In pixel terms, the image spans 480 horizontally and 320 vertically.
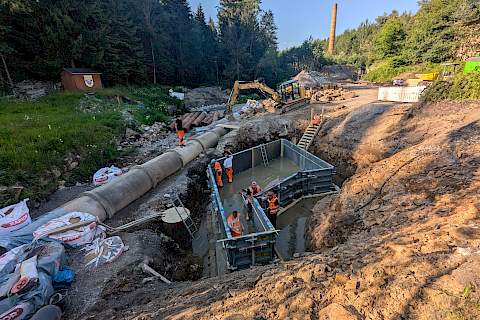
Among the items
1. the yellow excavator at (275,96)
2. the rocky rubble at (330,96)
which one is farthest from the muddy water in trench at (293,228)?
the rocky rubble at (330,96)

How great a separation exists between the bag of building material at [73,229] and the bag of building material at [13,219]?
0.77 meters

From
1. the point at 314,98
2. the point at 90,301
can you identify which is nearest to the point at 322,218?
the point at 90,301

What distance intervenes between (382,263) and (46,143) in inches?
500

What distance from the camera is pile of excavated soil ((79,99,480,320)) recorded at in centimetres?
301

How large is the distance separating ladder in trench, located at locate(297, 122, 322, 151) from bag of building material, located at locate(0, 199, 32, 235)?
12.5 metres

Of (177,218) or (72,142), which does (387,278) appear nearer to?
(177,218)

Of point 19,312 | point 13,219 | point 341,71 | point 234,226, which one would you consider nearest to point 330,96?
point 234,226

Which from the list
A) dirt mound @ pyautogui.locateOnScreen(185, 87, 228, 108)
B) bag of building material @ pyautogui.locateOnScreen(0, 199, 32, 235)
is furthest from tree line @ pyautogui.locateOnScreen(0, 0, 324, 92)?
bag of building material @ pyautogui.locateOnScreen(0, 199, 32, 235)

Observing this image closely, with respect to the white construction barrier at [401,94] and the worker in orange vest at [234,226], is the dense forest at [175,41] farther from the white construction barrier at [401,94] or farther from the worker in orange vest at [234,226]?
the worker in orange vest at [234,226]

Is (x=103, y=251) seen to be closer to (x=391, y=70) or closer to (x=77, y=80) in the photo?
(x=77, y=80)

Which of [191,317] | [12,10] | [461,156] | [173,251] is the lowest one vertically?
[173,251]

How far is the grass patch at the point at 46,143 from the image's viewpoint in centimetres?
882

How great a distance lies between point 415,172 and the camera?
287 inches

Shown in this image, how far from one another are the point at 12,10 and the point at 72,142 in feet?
55.4
